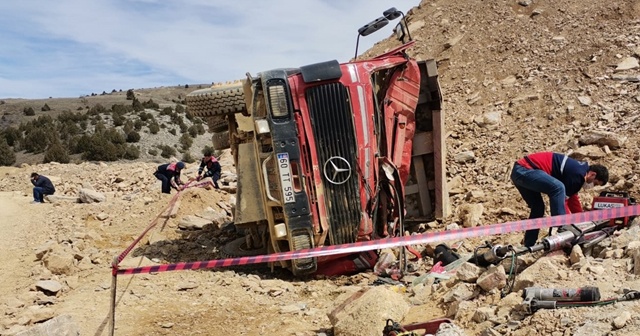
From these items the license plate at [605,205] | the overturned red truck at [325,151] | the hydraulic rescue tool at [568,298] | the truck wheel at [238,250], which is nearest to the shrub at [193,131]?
the truck wheel at [238,250]

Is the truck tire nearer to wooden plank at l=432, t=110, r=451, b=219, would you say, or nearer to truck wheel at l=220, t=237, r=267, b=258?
truck wheel at l=220, t=237, r=267, b=258

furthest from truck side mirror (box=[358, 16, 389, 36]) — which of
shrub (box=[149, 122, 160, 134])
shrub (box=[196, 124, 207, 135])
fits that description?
shrub (box=[196, 124, 207, 135])

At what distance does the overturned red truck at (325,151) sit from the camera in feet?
18.3

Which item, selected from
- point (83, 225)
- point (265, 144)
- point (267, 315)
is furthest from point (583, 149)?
point (83, 225)

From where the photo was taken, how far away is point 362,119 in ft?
18.8

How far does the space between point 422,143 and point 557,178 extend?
174 centimetres

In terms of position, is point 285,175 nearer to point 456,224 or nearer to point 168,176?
point 456,224

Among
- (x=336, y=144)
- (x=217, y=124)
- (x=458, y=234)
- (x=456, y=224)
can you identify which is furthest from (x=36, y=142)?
(x=458, y=234)

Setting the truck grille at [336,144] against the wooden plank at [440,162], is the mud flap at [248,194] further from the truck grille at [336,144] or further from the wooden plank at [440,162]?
the wooden plank at [440,162]

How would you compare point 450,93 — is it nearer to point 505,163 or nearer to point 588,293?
point 505,163

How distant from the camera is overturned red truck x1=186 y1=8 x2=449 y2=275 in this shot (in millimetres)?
5566

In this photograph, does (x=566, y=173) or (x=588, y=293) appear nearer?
(x=588, y=293)

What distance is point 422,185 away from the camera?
270 inches

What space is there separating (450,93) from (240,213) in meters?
5.36
